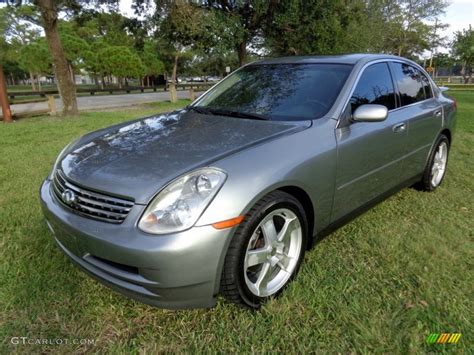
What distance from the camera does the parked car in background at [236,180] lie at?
1710 millimetres

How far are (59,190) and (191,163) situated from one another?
920 mm

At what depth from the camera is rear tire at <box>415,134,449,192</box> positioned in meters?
3.77

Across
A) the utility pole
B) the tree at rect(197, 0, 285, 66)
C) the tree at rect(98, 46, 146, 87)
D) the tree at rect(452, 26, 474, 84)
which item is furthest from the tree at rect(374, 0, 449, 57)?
the tree at rect(98, 46, 146, 87)

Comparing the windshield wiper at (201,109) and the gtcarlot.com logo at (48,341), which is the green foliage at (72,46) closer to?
the windshield wiper at (201,109)

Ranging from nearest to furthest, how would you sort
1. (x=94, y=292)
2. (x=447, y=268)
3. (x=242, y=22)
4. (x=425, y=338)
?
(x=425, y=338) → (x=94, y=292) → (x=447, y=268) → (x=242, y=22)

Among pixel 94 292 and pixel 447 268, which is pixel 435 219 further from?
pixel 94 292

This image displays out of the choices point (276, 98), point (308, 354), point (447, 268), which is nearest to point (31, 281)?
point (308, 354)

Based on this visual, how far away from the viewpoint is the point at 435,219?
10.8ft

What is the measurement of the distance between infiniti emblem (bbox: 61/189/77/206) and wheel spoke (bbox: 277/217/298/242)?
4.03 feet

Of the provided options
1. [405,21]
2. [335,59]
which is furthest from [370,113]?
[405,21]

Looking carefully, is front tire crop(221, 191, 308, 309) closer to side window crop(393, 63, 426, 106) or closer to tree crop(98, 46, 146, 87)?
side window crop(393, 63, 426, 106)

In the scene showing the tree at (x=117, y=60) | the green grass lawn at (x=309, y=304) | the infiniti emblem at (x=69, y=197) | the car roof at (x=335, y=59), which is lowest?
the green grass lawn at (x=309, y=304)

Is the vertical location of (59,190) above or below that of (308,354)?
above

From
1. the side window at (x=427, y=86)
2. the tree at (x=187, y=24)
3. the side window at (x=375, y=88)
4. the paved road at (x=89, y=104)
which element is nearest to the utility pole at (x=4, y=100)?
the paved road at (x=89, y=104)
